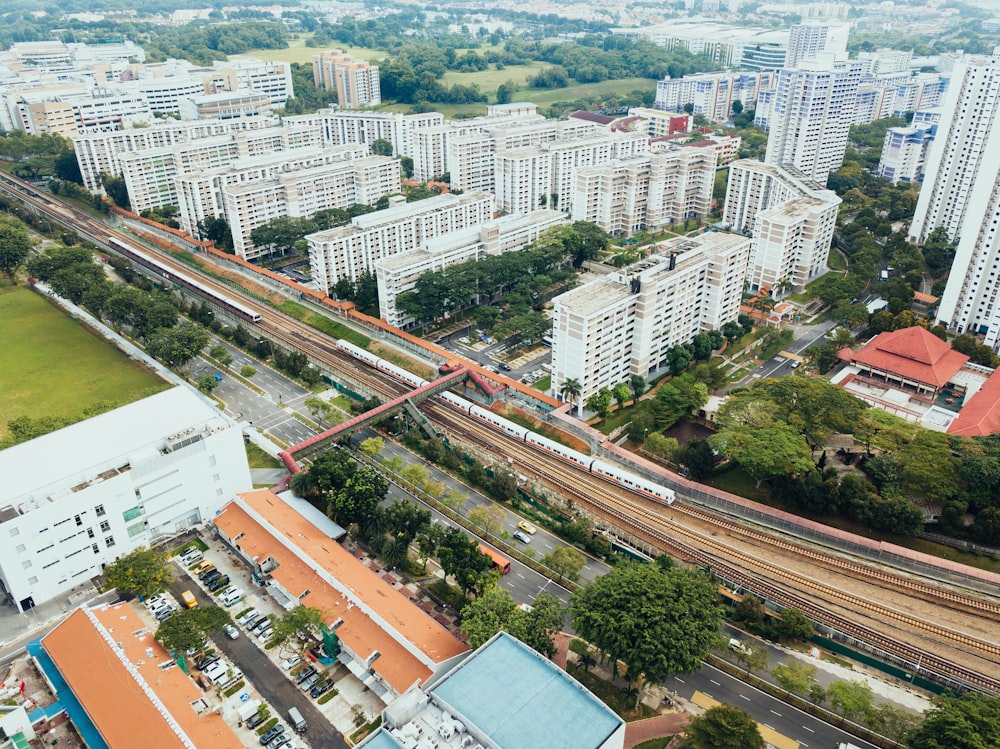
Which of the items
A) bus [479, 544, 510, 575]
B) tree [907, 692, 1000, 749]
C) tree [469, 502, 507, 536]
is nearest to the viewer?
tree [907, 692, 1000, 749]

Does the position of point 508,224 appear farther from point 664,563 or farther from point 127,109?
point 127,109

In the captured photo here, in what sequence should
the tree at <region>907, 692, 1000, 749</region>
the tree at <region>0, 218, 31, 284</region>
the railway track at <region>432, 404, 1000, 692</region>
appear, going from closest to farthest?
1. the tree at <region>907, 692, 1000, 749</region>
2. the railway track at <region>432, 404, 1000, 692</region>
3. the tree at <region>0, 218, 31, 284</region>

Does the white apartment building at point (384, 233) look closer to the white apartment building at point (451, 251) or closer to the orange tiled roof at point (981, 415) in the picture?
the white apartment building at point (451, 251)

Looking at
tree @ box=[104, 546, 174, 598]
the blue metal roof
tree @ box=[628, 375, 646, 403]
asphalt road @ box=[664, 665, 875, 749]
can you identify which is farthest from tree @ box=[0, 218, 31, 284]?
asphalt road @ box=[664, 665, 875, 749]

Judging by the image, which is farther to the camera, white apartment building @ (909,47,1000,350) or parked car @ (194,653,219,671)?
white apartment building @ (909,47,1000,350)

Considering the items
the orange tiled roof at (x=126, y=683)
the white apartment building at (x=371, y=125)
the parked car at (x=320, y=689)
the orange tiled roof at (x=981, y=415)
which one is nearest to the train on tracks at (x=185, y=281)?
the orange tiled roof at (x=126, y=683)

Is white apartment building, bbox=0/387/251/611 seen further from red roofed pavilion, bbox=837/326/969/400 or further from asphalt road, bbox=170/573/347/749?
red roofed pavilion, bbox=837/326/969/400
